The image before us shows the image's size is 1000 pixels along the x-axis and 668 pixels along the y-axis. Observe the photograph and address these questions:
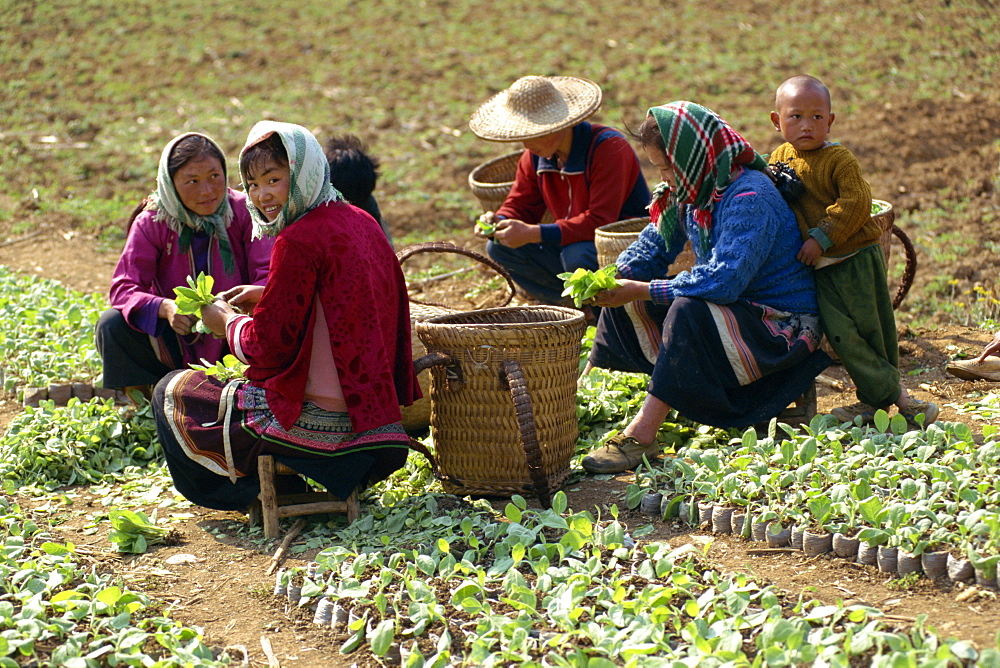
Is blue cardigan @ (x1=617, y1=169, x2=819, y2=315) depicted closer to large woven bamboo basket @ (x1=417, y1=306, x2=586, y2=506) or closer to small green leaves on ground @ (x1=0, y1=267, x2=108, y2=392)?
large woven bamboo basket @ (x1=417, y1=306, x2=586, y2=506)

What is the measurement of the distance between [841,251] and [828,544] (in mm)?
1174

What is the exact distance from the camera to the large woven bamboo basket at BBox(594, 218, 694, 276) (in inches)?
176

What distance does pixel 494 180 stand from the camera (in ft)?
21.0

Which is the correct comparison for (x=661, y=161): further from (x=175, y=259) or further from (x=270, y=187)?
(x=175, y=259)

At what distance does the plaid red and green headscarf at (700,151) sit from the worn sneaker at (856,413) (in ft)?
3.06

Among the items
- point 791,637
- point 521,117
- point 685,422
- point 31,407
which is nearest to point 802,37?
point 521,117

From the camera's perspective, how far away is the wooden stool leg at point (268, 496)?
345 centimetres

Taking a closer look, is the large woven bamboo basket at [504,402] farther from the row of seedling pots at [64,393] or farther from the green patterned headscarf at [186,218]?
the row of seedling pots at [64,393]

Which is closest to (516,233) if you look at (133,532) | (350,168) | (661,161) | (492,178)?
(350,168)

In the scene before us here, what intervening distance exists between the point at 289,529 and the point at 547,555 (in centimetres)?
101

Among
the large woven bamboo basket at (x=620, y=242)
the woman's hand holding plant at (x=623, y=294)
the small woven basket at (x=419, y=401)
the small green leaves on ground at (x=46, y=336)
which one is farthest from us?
the small green leaves on ground at (x=46, y=336)

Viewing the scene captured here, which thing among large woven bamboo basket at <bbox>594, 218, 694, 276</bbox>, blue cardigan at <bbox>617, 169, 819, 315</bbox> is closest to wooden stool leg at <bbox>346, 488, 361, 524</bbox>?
blue cardigan at <bbox>617, 169, 819, 315</bbox>

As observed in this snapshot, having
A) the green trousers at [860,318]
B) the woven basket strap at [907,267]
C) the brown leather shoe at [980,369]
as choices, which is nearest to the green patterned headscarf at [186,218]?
the green trousers at [860,318]

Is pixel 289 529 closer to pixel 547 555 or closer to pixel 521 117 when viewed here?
pixel 547 555
